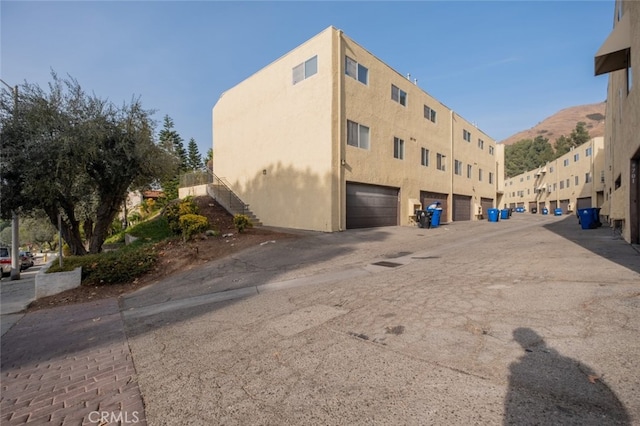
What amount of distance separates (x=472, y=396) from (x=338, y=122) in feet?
41.9

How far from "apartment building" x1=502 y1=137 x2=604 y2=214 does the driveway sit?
1271 inches

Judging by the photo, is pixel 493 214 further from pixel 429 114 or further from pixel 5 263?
pixel 5 263

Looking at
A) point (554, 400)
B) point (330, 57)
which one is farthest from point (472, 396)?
point (330, 57)

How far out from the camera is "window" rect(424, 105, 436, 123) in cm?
2063

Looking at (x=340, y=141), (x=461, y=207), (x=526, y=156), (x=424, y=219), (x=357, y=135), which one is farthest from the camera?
(x=526, y=156)

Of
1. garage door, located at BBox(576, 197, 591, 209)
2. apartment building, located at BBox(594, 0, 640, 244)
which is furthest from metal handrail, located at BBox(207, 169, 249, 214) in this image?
garage door, located at BBox(576, 197, 591, 209)

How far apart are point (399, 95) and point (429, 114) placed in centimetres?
441

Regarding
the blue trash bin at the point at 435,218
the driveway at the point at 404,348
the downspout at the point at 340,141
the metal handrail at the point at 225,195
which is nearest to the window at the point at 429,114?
the blue trash bin at the point at 435,218

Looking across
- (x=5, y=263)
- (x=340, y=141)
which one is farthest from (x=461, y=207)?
(x=5, y=263)

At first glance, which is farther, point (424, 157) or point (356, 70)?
point (424, 157)

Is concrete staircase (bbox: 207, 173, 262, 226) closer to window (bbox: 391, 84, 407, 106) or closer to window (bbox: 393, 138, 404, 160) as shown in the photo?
window (bbox: 393, 138, 404, 160)

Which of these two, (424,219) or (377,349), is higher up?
(424,219)

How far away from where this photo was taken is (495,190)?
1319 inches

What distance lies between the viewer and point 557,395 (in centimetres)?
205
